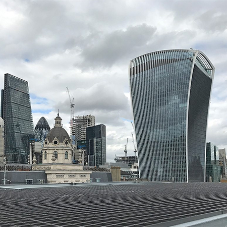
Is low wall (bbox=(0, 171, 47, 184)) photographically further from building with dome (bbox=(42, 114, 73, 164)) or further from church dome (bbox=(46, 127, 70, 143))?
church dome (bbox=(46, 127, 70, 143))

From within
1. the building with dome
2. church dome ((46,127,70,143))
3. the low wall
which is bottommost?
the low wall

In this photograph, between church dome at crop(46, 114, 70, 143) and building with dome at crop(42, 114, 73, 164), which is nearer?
building with dome at crop(42, 114, 73, 164)

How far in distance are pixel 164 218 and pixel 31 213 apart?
15063mm

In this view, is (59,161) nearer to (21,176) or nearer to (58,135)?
(58,135)

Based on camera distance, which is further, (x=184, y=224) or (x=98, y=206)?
(x=98, y=206)

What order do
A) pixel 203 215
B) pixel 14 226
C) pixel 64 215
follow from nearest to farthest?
pixel 14 226
pixel 64 215
pixel 203 215

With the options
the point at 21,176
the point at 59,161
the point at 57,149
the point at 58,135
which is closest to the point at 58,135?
the point at 58,135

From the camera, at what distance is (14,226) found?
28.1 m

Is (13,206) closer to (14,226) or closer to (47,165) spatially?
(14,226)

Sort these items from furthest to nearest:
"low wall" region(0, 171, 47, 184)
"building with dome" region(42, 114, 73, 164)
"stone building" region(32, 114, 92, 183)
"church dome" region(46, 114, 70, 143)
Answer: "church dome" region(46, 114, 70, 143), "building with dome" region(42, 114, 73, 164), "stone building" region(32, 114, 92, 183), "low wall" region(0, 171, 47, 184)

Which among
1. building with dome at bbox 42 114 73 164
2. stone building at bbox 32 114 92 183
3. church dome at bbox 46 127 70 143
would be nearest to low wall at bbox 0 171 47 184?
stone building at bbox 32 114 92 183

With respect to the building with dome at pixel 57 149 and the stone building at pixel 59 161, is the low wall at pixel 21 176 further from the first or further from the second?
the building with dome at pixel 57 149

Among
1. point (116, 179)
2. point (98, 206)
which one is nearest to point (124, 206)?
point (98, 206)

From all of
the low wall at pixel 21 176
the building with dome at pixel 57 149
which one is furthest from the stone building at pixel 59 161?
the low wall at pixel 21 176
